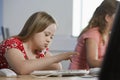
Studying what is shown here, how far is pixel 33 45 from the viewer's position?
1.89m

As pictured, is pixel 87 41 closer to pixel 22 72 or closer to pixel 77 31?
pixel 22 72

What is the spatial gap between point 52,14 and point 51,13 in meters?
0.02

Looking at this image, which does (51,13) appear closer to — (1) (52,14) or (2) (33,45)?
(1) (52,14)

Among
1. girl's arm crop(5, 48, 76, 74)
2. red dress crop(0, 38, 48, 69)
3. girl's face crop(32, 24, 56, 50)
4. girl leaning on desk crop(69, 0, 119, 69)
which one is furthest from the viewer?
girl leaning on desk crop(69, 0, 119, 69)

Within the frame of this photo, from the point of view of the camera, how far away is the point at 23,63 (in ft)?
5.27

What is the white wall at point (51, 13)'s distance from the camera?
138 inches

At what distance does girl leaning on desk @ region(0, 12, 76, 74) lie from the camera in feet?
5.42

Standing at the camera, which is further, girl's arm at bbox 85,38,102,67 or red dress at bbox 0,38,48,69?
girl's arm at bbox 85,38,102,67

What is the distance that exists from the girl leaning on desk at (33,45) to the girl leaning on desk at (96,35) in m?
0.26

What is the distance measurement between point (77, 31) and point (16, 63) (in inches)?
78.5

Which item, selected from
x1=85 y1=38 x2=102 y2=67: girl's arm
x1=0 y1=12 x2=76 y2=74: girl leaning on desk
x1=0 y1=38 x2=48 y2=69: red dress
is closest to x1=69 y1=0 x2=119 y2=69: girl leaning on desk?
x1=85 y1=38 x2=102 y2=67: girl's arm

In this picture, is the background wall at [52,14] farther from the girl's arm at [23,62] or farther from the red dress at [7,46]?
the girl's arm at [23,62]

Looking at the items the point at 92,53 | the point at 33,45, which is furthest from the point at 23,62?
the point at 92,53

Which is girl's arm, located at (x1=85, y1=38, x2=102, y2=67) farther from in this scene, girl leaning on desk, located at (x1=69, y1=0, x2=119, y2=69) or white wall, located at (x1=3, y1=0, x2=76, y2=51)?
white wall, located at (x1=3, y1=0, x2=76, y2=51)
